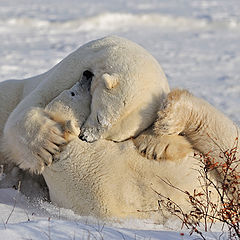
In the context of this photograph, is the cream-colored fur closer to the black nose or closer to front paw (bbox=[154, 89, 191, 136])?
front paw (bbox=[154, 89, 191, 136])

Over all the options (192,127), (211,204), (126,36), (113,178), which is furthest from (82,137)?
(126,36)

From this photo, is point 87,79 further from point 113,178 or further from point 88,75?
point 113,178

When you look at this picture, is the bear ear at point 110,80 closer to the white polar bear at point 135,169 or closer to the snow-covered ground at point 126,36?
the white polar bear at point 135,169

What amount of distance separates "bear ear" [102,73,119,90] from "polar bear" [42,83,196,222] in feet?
1.27

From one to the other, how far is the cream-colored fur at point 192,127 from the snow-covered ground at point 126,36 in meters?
0.61

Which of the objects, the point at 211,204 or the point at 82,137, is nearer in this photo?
the point at 211,204

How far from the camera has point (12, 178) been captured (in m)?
4.30

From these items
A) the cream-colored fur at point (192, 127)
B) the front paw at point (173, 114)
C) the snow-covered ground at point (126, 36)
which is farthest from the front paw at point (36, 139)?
the front paw at point (173, 114)

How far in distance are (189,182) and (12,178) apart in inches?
64.2

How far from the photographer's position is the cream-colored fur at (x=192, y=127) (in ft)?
11.2

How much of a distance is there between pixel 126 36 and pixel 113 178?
11497mm

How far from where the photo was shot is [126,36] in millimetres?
14555

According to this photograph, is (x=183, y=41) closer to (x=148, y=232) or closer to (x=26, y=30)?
(x=26, y=30)

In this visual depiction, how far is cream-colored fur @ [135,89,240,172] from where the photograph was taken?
3.42m
